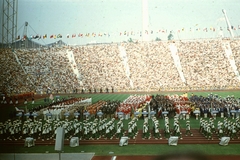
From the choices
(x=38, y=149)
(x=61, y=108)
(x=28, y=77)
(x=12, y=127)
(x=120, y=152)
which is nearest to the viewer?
(x=120, y=152)

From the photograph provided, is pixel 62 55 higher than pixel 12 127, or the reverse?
pixel 62 55

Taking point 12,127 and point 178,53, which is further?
point 178,53

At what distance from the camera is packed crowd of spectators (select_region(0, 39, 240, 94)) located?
32.1 m

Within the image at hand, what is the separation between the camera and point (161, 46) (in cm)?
3878

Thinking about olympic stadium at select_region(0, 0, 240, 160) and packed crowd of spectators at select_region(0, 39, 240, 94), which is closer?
olympic stadium at select_region(0, 0, 240, 160)

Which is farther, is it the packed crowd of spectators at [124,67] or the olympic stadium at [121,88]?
the packed crowd of spectators at [124,67]

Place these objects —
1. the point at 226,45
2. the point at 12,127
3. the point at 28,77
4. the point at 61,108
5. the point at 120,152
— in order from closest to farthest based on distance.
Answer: the point at 120,152
the point at 12,127
the point at 61,108
the point at 28,77
the point at 226,45

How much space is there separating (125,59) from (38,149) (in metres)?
28.4

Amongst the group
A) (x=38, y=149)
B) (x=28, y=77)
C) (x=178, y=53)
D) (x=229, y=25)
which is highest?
(x=229, y=25)

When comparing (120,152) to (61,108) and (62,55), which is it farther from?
(62,55)

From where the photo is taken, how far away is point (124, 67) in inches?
1428

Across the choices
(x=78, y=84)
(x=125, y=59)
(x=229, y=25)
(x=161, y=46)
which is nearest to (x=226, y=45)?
(x=229, y=25)

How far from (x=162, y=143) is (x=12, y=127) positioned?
280 inches

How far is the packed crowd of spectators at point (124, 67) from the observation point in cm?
3209
